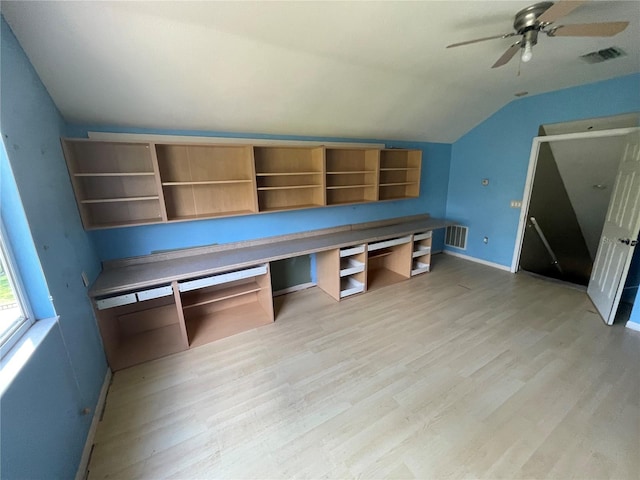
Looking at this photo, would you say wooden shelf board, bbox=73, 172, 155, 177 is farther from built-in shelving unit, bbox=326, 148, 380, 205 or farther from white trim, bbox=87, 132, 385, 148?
built-in shelving unit, bbox=326, 148, 380, 205

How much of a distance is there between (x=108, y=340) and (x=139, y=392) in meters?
0.60

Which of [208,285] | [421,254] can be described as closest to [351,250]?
[421,254]

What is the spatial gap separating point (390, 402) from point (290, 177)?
2563 millimetres

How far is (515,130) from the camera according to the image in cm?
379

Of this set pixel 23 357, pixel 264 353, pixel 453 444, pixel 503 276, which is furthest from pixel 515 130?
pixel 23 357

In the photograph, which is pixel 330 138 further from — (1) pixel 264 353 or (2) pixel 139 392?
(2) pixel 139 392

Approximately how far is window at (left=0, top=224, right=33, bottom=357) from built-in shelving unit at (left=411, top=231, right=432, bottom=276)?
3.95 metres

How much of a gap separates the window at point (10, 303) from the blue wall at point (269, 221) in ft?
3.91

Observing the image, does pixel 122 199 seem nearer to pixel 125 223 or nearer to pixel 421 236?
pixel 125 223

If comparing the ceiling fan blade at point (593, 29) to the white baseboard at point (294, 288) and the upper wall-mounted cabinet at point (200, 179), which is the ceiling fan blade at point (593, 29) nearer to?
the upper wall-mounted cabinet at point (200, 179)

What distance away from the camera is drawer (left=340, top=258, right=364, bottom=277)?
3340 mm

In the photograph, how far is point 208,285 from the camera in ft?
7.83

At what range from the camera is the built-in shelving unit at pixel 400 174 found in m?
3.97

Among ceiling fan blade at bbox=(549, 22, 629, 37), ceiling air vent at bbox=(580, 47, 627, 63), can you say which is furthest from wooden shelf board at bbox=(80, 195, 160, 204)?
ceiling air vent at bbox=(580, 47, 627, 63)
